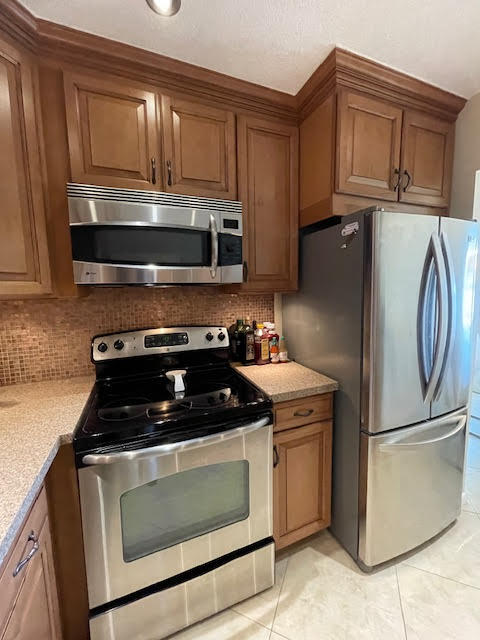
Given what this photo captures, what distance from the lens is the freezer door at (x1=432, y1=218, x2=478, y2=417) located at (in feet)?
4.38

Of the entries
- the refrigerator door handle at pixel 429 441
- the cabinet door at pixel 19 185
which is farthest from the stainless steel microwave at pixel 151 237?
the refrigerator door handle at pixel 429 441

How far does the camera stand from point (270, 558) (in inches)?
51.7

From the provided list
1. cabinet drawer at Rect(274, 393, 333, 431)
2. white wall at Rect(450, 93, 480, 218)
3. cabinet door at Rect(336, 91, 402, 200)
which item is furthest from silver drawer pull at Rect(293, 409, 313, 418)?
white wall at Rect(450, 93, 480, 218)

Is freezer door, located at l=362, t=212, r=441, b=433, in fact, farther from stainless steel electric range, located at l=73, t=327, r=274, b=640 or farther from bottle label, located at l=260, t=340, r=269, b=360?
bottle label, located at l=260, t=340, r=269, b=360

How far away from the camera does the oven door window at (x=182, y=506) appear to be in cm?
106

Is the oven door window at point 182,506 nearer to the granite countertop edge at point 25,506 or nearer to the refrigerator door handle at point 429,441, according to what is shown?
the granite countertop edge at point 25,506

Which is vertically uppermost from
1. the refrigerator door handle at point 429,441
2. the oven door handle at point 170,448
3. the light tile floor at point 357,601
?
the oven door handle at point 170,448

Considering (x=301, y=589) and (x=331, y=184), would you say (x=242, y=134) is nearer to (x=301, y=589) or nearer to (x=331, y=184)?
(x=331, y=184)

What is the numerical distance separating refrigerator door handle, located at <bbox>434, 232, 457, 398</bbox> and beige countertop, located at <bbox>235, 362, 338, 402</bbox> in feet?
1.65

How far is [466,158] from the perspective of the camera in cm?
166

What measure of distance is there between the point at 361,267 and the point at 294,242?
0.54 m

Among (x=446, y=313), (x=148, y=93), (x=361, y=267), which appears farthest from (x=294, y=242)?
(x=148, y=93)

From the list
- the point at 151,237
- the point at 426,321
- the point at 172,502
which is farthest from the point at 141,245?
the point at 426,321

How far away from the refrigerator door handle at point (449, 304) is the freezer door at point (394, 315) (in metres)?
0.08
